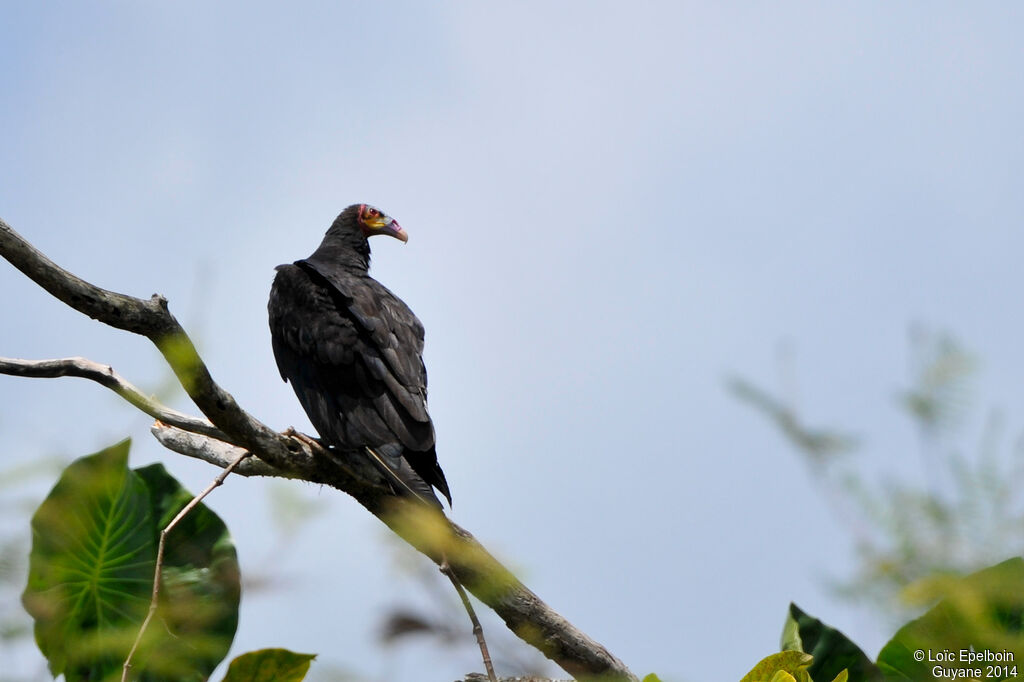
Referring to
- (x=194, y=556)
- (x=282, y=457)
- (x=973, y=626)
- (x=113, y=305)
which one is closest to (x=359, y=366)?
(x=282, y=457)

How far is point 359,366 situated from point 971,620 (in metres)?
2.64

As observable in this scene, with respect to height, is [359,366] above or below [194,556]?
above

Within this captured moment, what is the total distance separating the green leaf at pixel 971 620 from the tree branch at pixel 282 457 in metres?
0.60

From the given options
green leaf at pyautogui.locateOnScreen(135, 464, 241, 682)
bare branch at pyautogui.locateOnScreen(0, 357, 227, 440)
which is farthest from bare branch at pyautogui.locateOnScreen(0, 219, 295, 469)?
green leaf at pyautogui.locateOnScreen(135, 464, 241, 682)

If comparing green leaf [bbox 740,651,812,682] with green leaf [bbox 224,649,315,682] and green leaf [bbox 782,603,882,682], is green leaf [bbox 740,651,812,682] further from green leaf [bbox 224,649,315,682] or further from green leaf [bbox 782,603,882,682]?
green leaf [bbox 782,603,882,682]

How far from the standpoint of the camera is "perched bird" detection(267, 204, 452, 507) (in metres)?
2.89

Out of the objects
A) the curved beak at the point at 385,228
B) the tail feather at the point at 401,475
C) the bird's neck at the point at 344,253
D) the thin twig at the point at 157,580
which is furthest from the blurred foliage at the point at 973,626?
the curved beak at the point at 385,228

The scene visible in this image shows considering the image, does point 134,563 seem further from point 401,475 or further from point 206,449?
point 401,475

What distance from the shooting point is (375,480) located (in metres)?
2.76

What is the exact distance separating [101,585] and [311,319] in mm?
1034

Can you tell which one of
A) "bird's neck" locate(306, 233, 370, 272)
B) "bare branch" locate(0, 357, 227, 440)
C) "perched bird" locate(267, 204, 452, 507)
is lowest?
"bare branch" locate(0, 357, 227, 440)

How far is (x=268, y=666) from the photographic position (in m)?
2.01

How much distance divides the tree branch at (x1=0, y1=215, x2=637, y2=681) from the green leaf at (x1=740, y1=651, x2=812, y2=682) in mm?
424

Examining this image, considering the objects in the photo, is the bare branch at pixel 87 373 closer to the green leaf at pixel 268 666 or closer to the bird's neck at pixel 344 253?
the green leaf at pixel 268 666
